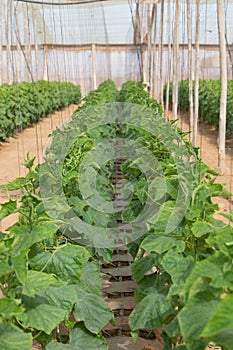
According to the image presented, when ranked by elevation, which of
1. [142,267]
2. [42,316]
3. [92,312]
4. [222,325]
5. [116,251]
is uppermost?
[222,325]

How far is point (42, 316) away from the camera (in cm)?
191

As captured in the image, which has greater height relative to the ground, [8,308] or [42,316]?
[8,308]

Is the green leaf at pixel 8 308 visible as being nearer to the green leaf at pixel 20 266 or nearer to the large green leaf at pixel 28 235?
the green leaf at pixel 20 266

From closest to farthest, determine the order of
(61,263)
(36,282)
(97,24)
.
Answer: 1. (36,282)
2. (61,263)
3. (97,24)

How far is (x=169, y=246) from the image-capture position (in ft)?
7.45

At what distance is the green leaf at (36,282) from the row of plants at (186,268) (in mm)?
464

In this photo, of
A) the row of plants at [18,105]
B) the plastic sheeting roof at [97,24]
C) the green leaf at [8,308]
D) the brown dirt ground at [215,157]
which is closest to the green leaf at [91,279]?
the green leaf at [8,308]

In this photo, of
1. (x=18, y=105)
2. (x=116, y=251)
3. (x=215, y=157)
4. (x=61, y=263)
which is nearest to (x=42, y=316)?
(x=61, y=263)

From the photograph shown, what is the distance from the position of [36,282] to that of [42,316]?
0.14 metres

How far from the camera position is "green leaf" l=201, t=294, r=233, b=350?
1354mm

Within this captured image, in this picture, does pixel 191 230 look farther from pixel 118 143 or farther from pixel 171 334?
pixel 118 143

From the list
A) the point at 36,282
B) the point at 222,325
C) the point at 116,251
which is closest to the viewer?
the point at 222,325

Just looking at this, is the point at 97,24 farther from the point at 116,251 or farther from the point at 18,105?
the point at 116,251

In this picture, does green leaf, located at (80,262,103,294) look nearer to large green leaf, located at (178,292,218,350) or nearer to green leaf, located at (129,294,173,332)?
green leaf, located at (129,294,173,332)
